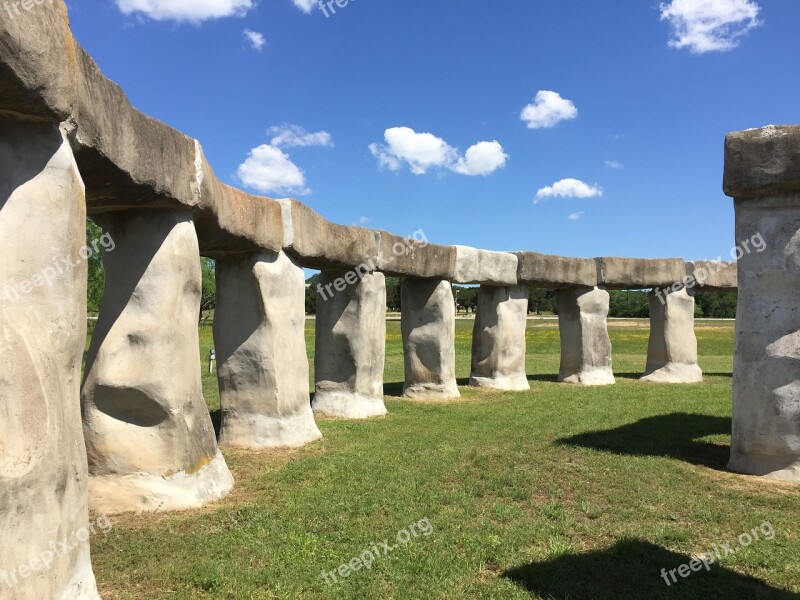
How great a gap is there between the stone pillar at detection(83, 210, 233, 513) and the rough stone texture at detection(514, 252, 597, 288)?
963cm

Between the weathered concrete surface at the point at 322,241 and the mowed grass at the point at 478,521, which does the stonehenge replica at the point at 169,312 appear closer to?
the weathered concrete surface at the point at 322,241

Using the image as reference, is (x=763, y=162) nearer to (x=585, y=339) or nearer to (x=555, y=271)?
(x=555, y=271)

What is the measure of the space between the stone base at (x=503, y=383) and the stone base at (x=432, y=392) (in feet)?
4.89

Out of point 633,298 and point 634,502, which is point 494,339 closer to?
point 634,502

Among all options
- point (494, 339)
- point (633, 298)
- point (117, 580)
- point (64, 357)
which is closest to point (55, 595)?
point (117, 580)

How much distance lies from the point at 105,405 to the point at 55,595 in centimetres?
248

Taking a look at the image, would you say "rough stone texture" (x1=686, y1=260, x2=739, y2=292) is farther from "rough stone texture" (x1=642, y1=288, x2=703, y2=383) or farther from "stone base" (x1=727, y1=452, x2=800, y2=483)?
"stone base" (x1=727, y1=452, x2=800, y2=483)

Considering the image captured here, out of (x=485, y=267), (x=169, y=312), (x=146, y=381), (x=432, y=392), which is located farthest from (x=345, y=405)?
(x=146, y=381)

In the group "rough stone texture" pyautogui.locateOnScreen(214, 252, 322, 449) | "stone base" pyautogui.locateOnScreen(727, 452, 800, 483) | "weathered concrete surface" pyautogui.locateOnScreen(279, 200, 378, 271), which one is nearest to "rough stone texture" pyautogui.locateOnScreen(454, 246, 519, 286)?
"weathered concrete surface" pyautogui.locateOnScreen(279, 200, 378, 271)

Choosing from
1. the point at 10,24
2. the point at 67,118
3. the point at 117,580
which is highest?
the point at 10,24

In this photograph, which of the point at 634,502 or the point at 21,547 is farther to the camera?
the point at 634,502

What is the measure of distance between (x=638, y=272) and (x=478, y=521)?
40.1 feet

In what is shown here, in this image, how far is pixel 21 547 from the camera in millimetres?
3266

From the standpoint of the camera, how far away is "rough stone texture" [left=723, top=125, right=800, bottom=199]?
6523 mm
